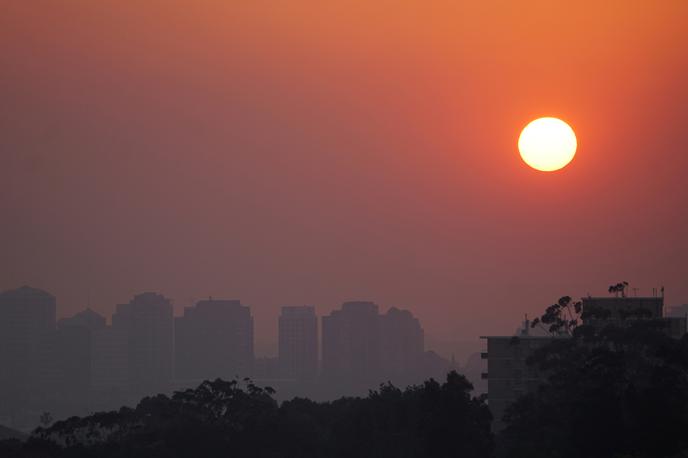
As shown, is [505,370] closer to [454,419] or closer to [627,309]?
[627,309]

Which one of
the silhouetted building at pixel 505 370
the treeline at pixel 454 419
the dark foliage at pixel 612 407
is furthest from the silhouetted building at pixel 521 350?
the dark foliage at pixel 612 407

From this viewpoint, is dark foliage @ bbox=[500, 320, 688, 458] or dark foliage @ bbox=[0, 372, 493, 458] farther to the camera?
dark foliage @ bbox=[0, 372, 493, 458]

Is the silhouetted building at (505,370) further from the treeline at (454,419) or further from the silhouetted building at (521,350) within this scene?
the treeline at (454,419)

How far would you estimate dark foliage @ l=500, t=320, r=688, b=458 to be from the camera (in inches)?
Answer: 1912

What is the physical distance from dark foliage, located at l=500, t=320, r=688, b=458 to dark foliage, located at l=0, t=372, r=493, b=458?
2.55 metres

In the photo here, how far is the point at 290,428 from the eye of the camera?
2694 inches

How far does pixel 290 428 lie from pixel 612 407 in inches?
866

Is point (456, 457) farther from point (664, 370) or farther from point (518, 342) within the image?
point (518, 342)

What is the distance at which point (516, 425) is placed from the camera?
65.3m

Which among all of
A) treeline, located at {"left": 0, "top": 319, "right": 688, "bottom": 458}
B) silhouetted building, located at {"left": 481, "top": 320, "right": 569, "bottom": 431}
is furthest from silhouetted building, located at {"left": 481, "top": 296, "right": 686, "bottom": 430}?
treeline, located at {"left": 0, "top": 319, "right": 688, "bottom": 458}

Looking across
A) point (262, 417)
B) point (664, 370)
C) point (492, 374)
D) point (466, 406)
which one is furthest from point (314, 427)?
point (492, 374)

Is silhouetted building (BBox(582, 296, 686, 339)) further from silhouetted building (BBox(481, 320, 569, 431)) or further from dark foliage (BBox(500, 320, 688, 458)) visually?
dark foliage (BBox(500, 320, 688, 458))

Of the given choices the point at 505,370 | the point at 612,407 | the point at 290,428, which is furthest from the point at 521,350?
the point at 612,407

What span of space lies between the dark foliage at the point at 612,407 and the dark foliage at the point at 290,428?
2547 mm
